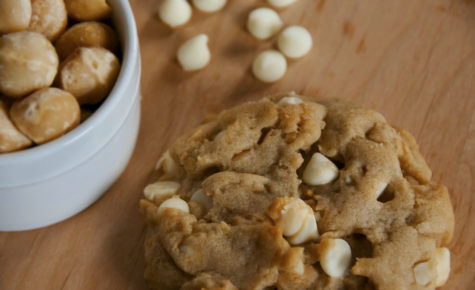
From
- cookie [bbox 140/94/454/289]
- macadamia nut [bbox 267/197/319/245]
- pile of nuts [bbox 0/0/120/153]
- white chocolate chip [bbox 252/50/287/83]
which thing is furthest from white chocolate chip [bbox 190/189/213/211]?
white chocolate chip [bbox 252/50/287/83]

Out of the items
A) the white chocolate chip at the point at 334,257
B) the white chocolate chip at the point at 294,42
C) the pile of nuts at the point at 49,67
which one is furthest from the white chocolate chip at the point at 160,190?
the white chocolate chip at the point at 294,42

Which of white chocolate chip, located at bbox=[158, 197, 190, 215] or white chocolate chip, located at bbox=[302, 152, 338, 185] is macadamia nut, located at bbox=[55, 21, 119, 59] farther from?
white chocolate chip, located at bbox=[302, 152, 338, 185]

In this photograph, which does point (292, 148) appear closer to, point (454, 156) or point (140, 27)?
point (454, 156)

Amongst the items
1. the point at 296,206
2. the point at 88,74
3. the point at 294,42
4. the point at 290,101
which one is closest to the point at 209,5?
the point at 294,42

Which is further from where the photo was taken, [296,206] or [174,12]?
[174,12]

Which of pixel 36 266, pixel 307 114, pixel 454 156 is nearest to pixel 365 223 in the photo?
pixel 307 114

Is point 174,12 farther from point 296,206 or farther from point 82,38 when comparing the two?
point 296,206
